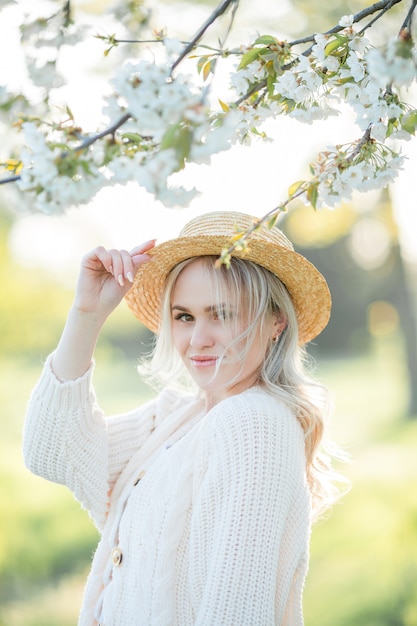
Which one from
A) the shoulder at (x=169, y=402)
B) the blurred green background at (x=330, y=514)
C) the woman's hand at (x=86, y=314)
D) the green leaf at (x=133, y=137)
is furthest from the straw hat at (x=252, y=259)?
the green leaf at (x=133, y=137)

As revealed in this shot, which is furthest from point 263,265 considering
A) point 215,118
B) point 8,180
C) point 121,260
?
point 8,180

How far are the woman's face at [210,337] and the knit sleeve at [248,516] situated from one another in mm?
148

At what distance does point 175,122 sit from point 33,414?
4.30ft

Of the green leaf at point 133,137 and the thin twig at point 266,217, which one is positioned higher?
the green leaf at point 133,137

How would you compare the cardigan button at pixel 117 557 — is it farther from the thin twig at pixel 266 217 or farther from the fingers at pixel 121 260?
the thin twig at pixel 266 217

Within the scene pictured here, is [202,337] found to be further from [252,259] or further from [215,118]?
[215,118]

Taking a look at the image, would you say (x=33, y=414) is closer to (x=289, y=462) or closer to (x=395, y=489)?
(x=289, y=462)

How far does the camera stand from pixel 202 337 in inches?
79.5

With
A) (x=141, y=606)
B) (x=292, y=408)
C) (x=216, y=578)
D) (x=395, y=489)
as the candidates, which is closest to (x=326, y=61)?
(x=292, y=408)

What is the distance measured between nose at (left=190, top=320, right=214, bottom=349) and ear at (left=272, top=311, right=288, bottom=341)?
0.24 metres

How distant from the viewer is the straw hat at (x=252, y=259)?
201 centimetres

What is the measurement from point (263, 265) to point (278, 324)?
21 cm

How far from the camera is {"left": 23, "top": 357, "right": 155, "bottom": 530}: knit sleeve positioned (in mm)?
2090

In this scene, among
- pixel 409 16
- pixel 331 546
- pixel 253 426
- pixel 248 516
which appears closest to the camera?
pixel 409 16
